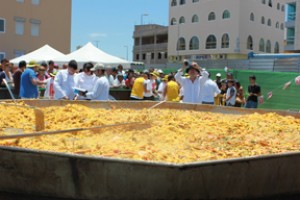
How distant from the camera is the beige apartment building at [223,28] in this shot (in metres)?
54.9

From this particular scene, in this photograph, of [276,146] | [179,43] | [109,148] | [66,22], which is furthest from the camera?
[179,43]

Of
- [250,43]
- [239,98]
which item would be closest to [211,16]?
[250,43]

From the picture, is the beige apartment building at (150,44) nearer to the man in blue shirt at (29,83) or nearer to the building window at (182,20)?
the building window at (182,20)

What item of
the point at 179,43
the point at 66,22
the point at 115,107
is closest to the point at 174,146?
the point at 115,107

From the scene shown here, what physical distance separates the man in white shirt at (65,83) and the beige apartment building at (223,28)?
48.2 m

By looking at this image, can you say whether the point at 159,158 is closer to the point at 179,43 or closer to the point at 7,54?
the point at 7,54

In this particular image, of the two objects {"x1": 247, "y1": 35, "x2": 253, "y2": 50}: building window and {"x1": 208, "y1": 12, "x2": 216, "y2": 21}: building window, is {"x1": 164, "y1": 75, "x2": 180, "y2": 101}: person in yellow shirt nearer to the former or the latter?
{"x1": 208, "y1": 12, "x2": 216, "y2": 21}: building window

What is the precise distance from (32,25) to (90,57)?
26.6 metres

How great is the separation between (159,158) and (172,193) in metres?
0.37

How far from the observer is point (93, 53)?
2083 centimetres

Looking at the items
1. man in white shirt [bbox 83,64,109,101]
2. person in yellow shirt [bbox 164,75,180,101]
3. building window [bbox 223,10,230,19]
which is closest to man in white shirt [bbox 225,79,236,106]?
person in yellow shirt [bbox 164,75,180,101]

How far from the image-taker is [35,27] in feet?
146

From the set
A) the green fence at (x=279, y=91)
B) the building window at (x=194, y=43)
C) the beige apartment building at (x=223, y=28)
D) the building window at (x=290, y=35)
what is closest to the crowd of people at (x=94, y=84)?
the green fence at (x=279, y=91)

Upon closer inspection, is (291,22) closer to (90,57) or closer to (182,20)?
(182,20)
